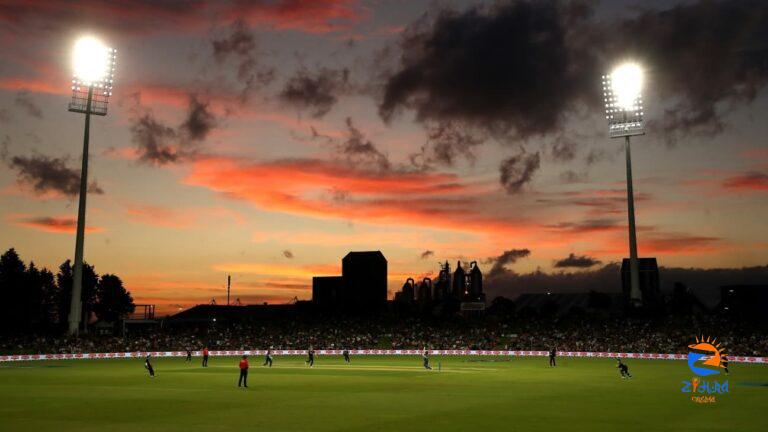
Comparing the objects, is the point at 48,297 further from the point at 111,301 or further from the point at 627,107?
the point at 627,107

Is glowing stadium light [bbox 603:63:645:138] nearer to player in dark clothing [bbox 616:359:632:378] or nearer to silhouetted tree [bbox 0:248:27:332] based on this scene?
player in dark clothing [bbox 616:359:632:378]

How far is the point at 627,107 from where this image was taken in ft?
297

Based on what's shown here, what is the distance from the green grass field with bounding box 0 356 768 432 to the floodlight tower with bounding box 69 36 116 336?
123 ft

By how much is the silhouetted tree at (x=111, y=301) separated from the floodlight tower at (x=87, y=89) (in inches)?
3869

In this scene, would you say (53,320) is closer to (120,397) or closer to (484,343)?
(484,343)

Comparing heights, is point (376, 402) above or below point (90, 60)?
below

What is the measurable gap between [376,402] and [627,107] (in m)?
67.6

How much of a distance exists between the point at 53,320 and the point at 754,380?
15748cm

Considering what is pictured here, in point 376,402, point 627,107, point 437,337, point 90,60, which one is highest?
point 90,60

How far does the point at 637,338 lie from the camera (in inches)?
3556

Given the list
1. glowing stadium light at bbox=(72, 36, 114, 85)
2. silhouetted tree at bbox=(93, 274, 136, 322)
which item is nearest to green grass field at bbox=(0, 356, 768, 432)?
glowing stadium light at bbox=(72, 36, 114, 85)

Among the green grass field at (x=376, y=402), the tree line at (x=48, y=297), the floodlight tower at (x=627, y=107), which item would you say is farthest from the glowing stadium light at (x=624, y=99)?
the tree line at (x=48, y=297)

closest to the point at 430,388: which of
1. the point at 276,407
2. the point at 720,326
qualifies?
the point at 276,407

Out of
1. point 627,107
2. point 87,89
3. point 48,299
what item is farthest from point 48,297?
point 627,107
